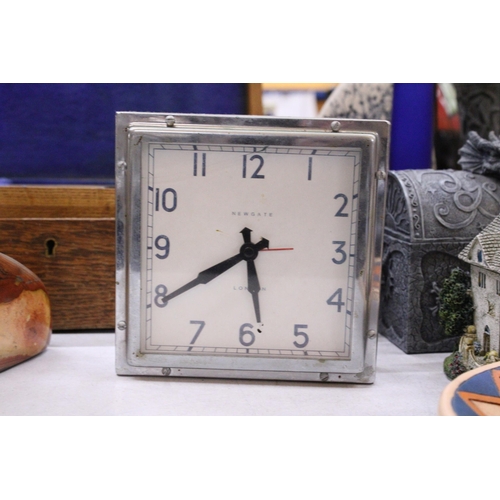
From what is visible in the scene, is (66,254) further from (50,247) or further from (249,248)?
(249,248)

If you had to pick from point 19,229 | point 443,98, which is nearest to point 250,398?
point 19,229

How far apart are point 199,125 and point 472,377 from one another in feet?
1.91

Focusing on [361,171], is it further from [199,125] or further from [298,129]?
[199,125]

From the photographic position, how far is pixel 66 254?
1217 mm

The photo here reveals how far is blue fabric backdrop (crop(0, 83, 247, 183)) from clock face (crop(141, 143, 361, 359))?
1.96ft

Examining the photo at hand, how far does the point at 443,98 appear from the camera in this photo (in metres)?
1.72

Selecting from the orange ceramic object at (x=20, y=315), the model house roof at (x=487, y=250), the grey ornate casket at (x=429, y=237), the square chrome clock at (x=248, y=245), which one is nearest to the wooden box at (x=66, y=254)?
the orange ceramic object at (x=20, y=315)

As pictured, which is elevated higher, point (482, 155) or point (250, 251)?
point (482, 155)

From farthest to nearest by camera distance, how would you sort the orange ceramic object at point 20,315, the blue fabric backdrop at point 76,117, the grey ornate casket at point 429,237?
the blue fabric backdrop at point 76,117 → the grey ornate casket at point 429,237 → the orange ceramic object at point 20,315

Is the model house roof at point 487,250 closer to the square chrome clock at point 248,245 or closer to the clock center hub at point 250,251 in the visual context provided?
the square chrome clock at point 248,245

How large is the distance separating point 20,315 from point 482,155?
957 mm

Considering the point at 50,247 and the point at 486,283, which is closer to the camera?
the point at 486,283

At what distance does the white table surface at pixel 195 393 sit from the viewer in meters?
0.91

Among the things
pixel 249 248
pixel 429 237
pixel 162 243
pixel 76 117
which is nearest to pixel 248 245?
pixel 249 248
